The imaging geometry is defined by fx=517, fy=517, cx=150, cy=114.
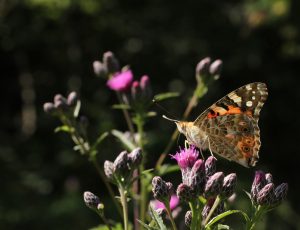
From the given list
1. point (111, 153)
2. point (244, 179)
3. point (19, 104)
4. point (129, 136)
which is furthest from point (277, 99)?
point (129, 136)

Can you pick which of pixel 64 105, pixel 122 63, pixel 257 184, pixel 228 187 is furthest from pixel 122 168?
pixel 122 63

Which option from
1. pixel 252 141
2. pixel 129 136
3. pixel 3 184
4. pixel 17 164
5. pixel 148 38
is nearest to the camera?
pixel 252 141

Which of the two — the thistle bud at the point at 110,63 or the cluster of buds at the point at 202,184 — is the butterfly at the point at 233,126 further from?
the thistle bud at the point at 110,63

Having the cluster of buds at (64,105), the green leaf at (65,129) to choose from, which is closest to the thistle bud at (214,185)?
the green leaf at (65,129)

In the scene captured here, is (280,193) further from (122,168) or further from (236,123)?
(122,168)

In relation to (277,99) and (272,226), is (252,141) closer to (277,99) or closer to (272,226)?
(272,226)

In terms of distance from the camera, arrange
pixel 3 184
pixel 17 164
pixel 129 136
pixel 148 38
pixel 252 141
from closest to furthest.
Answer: pixel 252 141, pixel 129 136, pixel 3 184, pixel 17 164, pixel 148 38

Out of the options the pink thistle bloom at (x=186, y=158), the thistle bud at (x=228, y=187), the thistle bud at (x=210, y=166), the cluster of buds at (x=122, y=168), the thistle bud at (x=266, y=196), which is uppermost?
the cluster of buds at (x=122, y=168)
